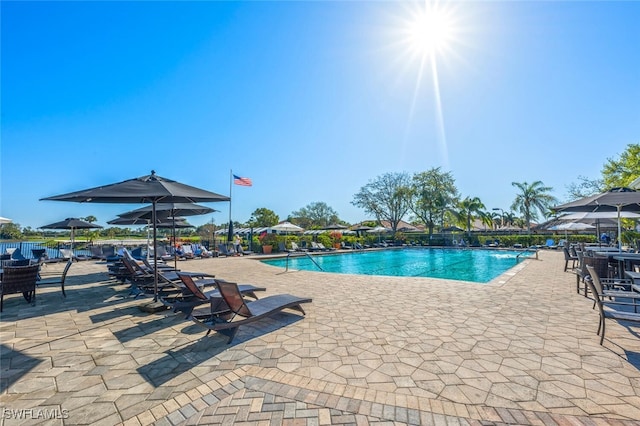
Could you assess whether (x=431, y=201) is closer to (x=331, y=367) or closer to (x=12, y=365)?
(x=331, y=367)

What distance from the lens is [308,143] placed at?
20203 mm

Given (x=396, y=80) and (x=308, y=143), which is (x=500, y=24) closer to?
(x=396, y=80)

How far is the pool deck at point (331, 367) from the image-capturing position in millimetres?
2176

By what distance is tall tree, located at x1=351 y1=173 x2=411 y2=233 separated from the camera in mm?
37469

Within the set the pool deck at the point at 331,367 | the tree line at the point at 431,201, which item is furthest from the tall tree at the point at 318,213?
the pool deck at the point at 331,367

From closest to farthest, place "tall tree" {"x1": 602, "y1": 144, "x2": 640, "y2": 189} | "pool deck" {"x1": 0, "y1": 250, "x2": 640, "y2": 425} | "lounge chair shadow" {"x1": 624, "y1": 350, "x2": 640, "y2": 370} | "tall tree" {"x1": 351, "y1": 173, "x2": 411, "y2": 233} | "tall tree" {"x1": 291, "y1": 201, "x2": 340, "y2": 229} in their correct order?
"pool deck" {"x1": 0, "y1": 250, "x2": 640, "y2": 425}, "lounge chair shadow" {"x1": 624, "y1": 350, "x2": 640, "y2": 370}, "tall tree" {"x1": 602, "y1": 144, "x2": 640, "y2": 189}, "tall tree" {"x1": 351, "y1": 173, "x2": 411, "y2": 233}, "tall tree" {"x1": 291, "y1": 201, "x2": 340, "y2": 229}

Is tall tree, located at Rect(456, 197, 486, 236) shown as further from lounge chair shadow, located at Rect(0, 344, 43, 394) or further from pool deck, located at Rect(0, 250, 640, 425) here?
lounge chair shadow, located at Rect(0, 344, 43, 394)

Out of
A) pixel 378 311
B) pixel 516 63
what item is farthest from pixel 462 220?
pixel 378 311

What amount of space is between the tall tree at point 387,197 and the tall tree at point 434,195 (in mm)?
1804

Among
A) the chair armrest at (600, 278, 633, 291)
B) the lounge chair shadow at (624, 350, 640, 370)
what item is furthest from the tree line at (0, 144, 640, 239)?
the lounge chair shadow at (624, 350, 640, 370)

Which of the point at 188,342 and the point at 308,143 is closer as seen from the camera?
the point at 188,342

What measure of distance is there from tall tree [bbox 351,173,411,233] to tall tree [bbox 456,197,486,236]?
250 inches

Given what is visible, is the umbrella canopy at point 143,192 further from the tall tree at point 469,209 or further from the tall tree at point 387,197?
the tall tree at point 469,209

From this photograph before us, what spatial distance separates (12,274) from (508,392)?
7900 millimetres
